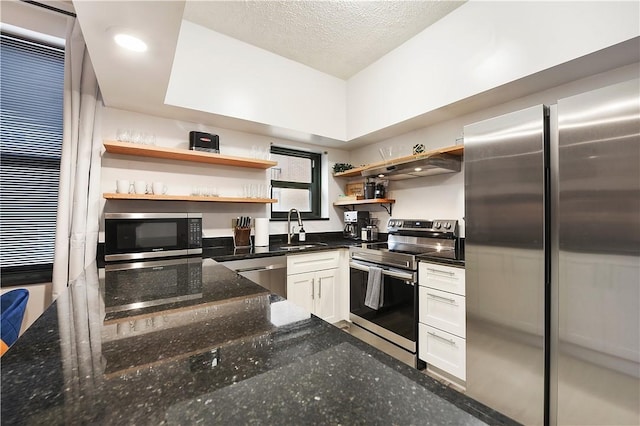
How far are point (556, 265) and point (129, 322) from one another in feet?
6.17

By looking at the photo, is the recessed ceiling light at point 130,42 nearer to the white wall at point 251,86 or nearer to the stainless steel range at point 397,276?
the white wall at point 251,86

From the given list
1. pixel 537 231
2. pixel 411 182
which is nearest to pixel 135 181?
pixel 411 182

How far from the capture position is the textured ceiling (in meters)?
2.11

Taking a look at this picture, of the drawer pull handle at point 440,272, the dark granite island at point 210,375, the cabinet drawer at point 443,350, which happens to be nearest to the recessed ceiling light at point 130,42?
the dark granite island at point 210,375

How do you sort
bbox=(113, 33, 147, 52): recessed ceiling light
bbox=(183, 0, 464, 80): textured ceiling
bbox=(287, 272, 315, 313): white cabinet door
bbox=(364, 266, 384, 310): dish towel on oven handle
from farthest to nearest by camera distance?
bbox=(287, 272, 315, 313): white cabinet door, bbox=(364, 266, 384, 310): dish towel on oven handle, bbox=(183, 0, 464, 80): textured ceiling, bbox=(113, 33, 147, 52): recessed ceiling light

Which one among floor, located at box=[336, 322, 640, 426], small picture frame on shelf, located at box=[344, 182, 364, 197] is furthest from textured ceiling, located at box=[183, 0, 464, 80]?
floor, located at box=[336, 322, 640, 426]

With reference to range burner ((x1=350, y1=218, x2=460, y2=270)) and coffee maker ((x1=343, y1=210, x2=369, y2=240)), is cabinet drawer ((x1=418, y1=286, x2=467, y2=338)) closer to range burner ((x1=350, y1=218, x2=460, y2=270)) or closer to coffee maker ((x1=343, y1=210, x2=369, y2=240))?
range burner ((x1=350, y1=218, x2=460, y2=270))

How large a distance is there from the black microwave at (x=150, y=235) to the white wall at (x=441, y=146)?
208 centimetres

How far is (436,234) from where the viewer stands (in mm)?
2555

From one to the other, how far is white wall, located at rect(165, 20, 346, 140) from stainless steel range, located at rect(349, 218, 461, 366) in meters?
1.37

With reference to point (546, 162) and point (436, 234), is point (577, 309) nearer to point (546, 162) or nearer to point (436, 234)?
point (546, 162)

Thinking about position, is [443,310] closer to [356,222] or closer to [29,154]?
Result: [356,222]

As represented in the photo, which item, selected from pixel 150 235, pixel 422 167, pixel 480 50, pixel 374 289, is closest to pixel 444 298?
pixel 374 289

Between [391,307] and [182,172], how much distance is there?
223 cm
